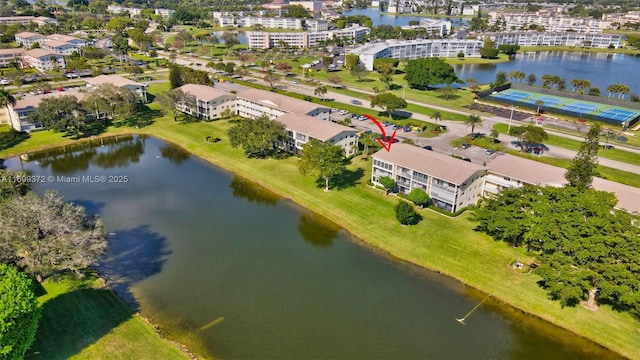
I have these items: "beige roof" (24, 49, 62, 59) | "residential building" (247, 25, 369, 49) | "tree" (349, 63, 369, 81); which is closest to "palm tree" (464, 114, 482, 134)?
"tree" (349, 63, 369, 81)

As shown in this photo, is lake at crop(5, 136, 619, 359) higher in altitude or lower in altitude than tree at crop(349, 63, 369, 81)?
lower

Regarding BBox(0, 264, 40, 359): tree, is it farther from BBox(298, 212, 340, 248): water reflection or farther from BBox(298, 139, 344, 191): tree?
BBox(298, 139, 344, 191): tree

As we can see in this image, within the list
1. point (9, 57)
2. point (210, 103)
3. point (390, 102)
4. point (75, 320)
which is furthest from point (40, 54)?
point (75, 320)

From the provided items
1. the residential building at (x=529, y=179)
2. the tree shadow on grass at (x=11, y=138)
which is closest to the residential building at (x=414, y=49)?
the residential building at (x=529, y=179)

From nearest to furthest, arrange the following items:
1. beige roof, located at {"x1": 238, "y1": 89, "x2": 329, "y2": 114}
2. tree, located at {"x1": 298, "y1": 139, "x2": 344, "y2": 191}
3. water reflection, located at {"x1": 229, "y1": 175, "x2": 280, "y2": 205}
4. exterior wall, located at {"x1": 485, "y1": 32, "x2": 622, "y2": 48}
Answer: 1. tree, located at {"x1": 298, "y1": 139, "x2": 344, "y2": 191}
2. water reflection, located at {"x1": 229, "y1": 175, "x2": 280, "y2": 205}
3. beige roof, located at {"x1": 238, "y1": 89, "x2": 329, "y2": 114}
4. exterior wall, located at {"x1": 485, "y1": 32, "x2": 622, "y2": 48}

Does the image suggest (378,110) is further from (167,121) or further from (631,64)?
(631,64)

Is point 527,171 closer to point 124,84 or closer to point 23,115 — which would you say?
point 124,84
